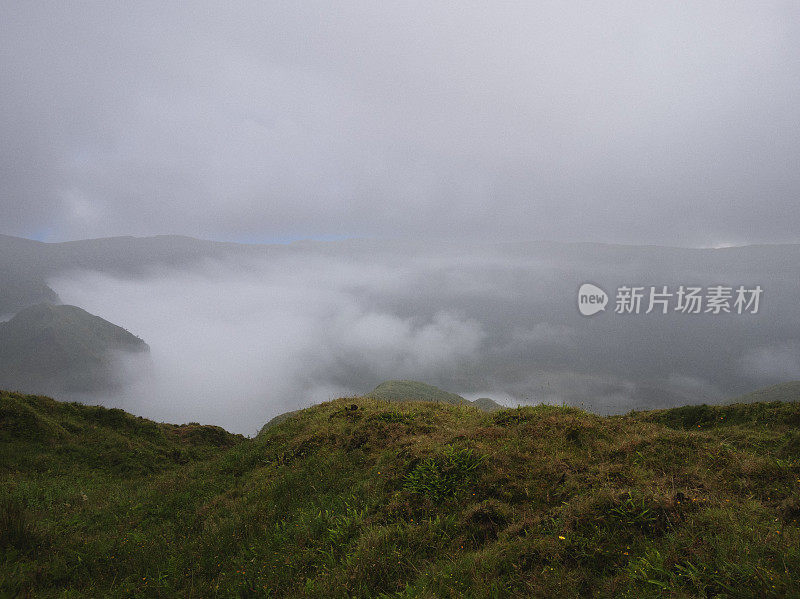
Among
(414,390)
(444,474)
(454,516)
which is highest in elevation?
(444,474)

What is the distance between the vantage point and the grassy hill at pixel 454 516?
648 cm

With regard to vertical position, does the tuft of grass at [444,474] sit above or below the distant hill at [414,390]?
above

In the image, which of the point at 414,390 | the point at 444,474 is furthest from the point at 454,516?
the point at 414,390

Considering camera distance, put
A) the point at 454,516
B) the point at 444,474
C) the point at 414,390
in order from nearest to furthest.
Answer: the point at 454,516, the point at 444,474, the point at 414,390

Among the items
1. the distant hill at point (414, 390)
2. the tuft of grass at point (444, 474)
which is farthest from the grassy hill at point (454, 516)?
the distant hill at point (414, 390)

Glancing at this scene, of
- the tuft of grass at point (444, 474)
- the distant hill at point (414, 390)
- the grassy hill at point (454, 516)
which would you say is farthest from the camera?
the distant hill at point (414, 390)

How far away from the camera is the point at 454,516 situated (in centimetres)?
877

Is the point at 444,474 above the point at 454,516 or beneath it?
above

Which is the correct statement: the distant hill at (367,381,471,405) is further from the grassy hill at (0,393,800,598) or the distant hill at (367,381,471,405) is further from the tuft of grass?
the tuft of grass

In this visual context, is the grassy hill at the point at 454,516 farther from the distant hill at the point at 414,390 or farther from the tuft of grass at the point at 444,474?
the distant hill at the point at 414,390

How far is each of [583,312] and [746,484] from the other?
132 ft

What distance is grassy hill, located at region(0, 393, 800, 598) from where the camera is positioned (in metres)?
6.48

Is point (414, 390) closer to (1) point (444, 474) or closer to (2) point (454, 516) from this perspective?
(1) point (444, 474)

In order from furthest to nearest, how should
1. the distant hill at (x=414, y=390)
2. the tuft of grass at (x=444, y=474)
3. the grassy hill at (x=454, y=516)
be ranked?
the distant hill at (x=414, y=390) → the tuft of grass at (x=444, y=474) → the grassy hill at (x=454, y=516)
